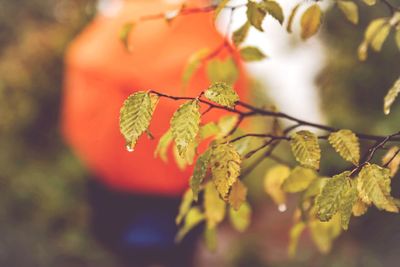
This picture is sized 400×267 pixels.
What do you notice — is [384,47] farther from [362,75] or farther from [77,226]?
[77,226]

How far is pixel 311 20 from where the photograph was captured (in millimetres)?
1229

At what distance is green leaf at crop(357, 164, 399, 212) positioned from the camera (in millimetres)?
842

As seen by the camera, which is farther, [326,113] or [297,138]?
[326,113]

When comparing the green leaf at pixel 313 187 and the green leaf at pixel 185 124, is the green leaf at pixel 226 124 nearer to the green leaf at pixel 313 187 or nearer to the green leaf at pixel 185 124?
the green leaf at pixel 313 187

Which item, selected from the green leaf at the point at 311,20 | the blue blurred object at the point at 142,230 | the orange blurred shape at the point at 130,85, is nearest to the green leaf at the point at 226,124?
the green leaf at the point at 311,20

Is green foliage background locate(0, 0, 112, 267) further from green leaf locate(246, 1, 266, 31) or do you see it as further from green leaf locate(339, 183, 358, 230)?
green leaf locate(339, 183, 358, 230)

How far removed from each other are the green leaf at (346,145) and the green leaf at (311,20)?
0.32m

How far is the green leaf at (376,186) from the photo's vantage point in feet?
2.76

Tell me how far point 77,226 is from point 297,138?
467cm

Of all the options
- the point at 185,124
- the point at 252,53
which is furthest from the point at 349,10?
the point at 185,124

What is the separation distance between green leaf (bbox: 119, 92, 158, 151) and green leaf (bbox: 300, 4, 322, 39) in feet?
1.79

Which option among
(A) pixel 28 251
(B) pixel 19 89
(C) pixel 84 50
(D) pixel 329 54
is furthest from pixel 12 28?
(D) pixel 329 54

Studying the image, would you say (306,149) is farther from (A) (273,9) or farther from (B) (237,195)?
(A) (273,9)

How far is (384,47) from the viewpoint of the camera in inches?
178
